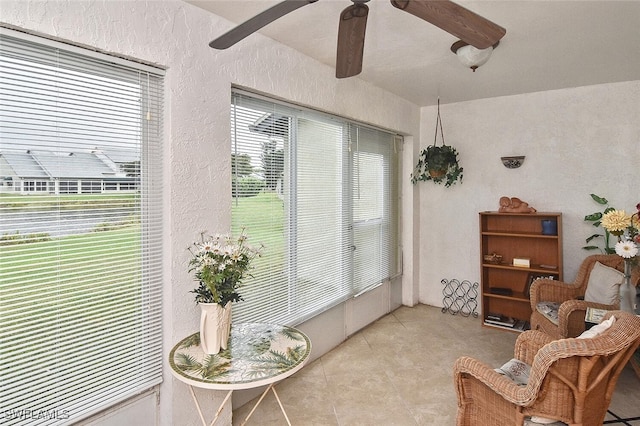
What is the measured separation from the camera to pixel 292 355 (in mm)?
1756

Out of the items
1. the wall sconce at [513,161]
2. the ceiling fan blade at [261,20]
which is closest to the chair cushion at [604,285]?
the wall sconce at [513,161]

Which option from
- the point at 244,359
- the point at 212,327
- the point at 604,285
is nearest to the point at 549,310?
the point at 604,285

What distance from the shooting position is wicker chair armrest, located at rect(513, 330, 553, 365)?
80.7 inches

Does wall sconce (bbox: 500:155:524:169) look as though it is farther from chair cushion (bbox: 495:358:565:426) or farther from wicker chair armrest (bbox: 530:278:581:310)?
chair cushion (bbox: 495:358:565:426)

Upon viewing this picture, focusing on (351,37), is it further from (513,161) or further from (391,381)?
(513,161)

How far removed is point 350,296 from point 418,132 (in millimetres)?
2344

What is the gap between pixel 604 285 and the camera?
2949mm

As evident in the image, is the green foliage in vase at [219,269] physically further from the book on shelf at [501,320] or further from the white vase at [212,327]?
the book on shelf at [501,320]

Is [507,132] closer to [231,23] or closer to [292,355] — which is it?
[231,23]

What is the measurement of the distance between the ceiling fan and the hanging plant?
266cm

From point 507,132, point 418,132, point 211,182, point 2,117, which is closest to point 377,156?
point 418,132

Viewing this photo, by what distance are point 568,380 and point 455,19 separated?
1.58 m

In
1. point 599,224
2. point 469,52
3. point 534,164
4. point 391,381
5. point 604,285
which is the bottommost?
point 391,381

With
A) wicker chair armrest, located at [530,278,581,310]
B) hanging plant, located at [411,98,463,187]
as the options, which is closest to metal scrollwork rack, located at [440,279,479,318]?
wicker chair armrest, located at [530,278,581,310]
